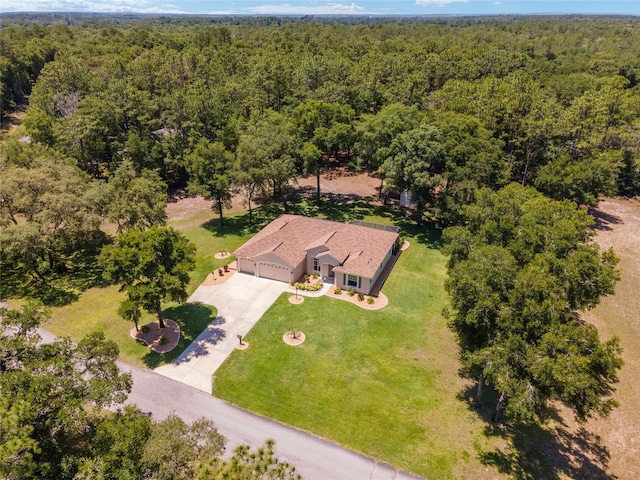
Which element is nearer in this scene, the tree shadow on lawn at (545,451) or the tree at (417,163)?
the tree shadow on lawn at (545,451)

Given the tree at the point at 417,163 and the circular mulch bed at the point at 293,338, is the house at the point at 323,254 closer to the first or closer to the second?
the tree at the point at 417,163

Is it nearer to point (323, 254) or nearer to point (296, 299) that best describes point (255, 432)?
point (296, 299)

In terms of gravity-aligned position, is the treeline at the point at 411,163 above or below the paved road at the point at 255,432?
above

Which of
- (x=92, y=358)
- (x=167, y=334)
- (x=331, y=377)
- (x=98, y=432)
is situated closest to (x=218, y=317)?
(x=167, y=334)

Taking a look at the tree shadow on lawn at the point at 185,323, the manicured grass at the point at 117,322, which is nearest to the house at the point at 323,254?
the tree shadow on lawn at the point at 185,323

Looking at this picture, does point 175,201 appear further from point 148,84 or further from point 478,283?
point 478,283

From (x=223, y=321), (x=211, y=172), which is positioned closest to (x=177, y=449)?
(x=223, y=321)

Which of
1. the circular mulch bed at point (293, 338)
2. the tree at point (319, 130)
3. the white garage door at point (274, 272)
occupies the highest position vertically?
the tree at point (319, 130)
